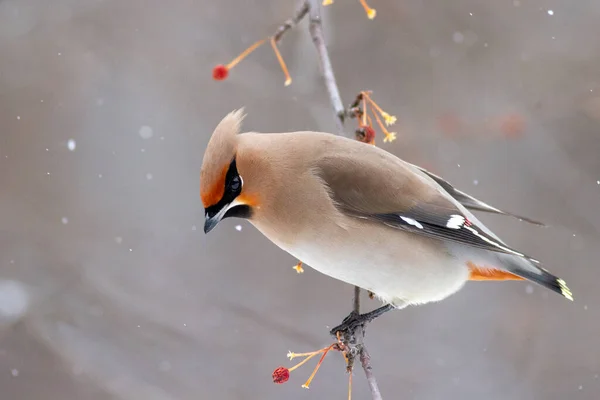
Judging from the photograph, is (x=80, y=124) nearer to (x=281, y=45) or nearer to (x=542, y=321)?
(x=281, y=45)

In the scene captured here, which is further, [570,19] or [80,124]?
[80,124]

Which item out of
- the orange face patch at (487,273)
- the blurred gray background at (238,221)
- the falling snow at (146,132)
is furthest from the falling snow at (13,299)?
the orange face patch at (487,273)

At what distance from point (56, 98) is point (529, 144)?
3758mm

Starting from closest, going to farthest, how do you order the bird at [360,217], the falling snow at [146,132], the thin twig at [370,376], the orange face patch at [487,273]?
the thin twig at [370,376], the bird at [360,217], the orange face patch at [487,273], the falling snow at [146,132]

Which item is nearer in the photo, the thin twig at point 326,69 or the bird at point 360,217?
the bird at point 360,217

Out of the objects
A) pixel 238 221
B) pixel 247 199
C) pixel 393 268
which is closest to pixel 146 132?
pixel 238 221

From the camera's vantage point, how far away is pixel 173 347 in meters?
5.82

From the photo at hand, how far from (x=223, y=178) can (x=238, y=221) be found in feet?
10.5

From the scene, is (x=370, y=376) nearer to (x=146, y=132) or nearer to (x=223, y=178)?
(x=223, y=178)

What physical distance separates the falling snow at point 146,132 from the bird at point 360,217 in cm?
337

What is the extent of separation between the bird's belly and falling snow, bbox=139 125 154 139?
352 centimetres

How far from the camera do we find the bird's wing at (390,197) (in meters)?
2.89

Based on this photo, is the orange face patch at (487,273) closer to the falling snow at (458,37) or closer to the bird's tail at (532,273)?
the bird's tail at (532,273)

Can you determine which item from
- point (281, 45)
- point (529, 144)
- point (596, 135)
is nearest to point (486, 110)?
point (529, 144)
